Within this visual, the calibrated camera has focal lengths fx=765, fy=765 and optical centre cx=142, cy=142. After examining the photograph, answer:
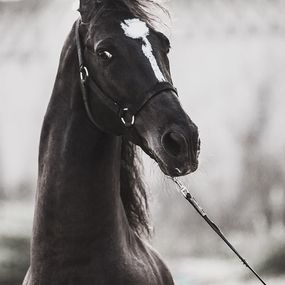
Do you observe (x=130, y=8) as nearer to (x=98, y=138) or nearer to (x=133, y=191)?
(x=98, y=138)

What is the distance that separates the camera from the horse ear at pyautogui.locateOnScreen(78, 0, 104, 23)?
172cm

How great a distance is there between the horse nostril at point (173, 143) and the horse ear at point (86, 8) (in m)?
0.38

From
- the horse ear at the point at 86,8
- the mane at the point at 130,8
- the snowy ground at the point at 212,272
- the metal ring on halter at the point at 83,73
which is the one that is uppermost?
the snowy ground at the point at 212,272

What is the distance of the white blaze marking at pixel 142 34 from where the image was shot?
1.59 meters

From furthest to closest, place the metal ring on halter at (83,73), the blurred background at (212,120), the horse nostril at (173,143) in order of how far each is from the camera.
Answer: the blurred background at (212,120)
the metal ring on halter at (83,73)
the horse nostril at (173,143)

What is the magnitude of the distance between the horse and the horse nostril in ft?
0.09

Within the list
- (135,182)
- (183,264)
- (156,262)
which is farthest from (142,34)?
(183,264)

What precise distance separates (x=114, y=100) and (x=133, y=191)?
361mm

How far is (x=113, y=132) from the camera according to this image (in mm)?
1685

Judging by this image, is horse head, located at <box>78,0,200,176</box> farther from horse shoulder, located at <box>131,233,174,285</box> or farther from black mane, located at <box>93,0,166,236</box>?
horse shoulder, located at <box>131,233,174,285</box>

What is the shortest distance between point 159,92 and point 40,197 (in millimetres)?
380

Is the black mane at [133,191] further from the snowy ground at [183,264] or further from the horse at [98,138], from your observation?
the snowy ground at [183,264]

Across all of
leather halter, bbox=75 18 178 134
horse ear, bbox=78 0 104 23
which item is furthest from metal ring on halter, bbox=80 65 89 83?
horse ear, bbox=78 0 104 23

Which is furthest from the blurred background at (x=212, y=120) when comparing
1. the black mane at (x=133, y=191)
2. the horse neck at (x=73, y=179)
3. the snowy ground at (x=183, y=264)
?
the horse neck at (x=73, y=179)
